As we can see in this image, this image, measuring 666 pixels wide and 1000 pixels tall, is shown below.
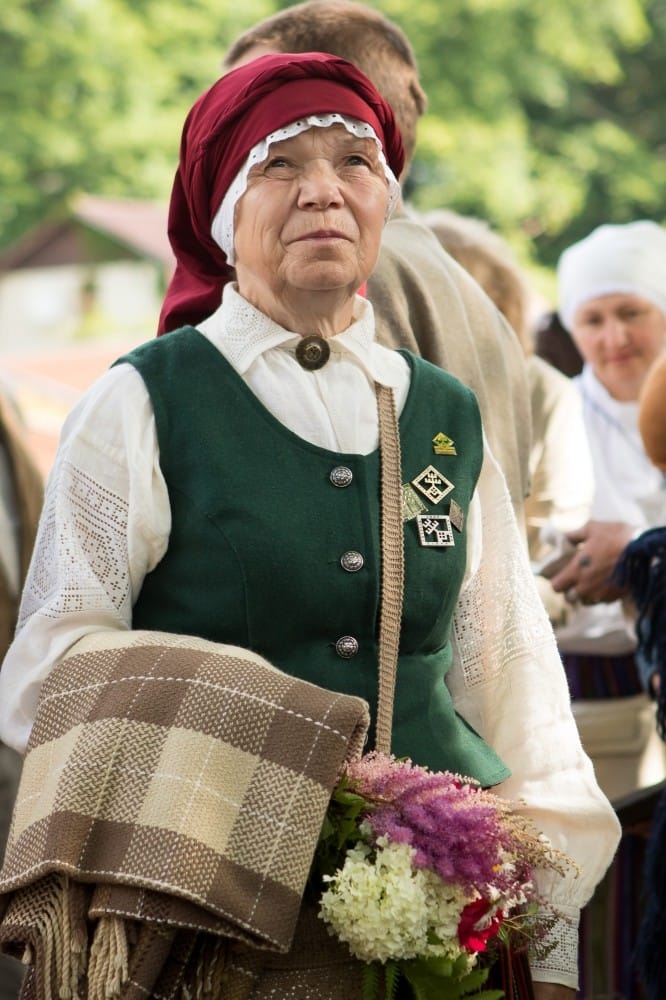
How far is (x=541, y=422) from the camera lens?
184 inches

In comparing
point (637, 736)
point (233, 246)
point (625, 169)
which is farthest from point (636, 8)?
point (233, 246)

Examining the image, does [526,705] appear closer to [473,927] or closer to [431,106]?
[473,927]

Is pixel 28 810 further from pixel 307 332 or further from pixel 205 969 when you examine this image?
pixel 307 332

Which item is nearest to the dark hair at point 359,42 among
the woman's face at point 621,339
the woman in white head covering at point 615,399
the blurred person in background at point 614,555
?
the blurred person in background at point 614,555

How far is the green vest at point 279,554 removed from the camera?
7.86ft

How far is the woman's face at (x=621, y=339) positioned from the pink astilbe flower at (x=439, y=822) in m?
3.49

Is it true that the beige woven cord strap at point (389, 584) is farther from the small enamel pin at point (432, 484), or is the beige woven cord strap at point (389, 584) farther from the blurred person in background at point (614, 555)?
the blurred person in background at point (614, 555)

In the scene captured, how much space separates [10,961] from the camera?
4.77m

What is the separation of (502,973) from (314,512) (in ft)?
2.38


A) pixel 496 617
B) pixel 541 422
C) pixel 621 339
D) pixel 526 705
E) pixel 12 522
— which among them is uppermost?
pixel 621 339

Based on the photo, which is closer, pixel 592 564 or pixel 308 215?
pixel 308 215

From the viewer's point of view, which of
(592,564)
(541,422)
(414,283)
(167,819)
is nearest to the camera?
(167,819)

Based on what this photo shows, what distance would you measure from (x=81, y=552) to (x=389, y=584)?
0.46m

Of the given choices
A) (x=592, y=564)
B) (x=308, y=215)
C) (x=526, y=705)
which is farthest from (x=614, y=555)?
(x=308, y=215)
